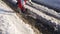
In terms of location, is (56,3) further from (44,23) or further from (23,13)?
(44,23)

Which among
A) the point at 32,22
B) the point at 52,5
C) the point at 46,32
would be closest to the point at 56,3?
the point at 52,5

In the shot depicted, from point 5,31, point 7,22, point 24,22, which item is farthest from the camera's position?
point 24,22

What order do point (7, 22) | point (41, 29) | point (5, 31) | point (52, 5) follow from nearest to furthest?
point (5, 31) → point (7, 22) → point (41, 29) → point (52, 5)

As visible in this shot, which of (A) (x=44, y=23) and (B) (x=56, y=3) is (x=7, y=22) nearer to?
(A) (x=44, y=23)

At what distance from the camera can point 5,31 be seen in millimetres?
6262

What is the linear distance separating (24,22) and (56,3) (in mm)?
2979

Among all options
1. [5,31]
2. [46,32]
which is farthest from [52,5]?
[5,31]

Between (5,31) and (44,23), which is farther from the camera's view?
(44,23)

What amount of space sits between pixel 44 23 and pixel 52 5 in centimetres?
288

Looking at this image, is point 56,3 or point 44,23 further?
point 56,3

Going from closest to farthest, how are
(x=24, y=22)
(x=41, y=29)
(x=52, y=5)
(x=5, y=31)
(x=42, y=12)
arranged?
1. (x=5, y=31)
2. (x=41, y=29)
3. (x=24, y=22)
4. (x=42, y=12)
5. (x=52, y=5)

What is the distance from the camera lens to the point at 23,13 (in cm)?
932

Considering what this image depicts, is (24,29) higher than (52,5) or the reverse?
the reverse

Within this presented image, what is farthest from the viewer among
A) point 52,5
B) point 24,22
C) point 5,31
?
point 52,5
